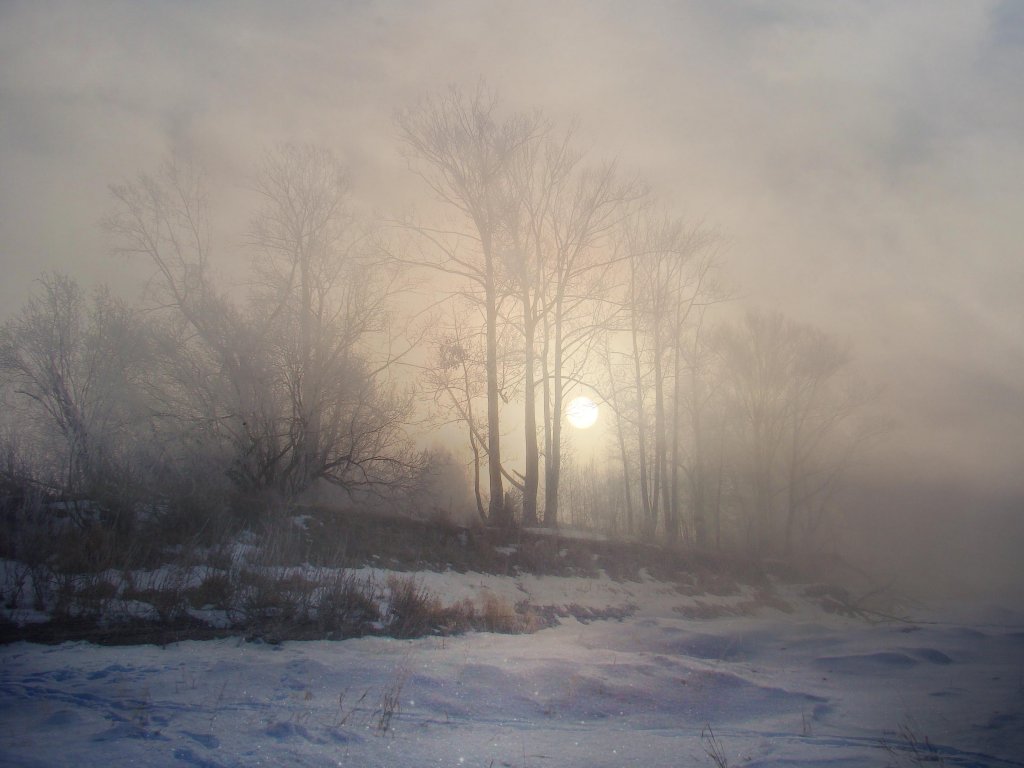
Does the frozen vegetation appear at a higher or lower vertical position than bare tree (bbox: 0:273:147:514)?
lower

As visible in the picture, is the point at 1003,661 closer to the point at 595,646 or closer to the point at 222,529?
the point at 595,646

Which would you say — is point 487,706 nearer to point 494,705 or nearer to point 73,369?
point 494,705

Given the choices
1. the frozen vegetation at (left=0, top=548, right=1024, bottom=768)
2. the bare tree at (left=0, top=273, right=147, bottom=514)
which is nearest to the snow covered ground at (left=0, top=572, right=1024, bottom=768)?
the frozen vegetation at (left=0, top=548, right=1024, bottom=768)

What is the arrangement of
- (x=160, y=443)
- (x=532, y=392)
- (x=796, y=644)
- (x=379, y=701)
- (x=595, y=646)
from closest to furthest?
(x=379, y=701)
(x=595, y=646)
(x=796, y=644)
(x=160, y=443)
(x=532, y=392)

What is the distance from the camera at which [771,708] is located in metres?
5.77

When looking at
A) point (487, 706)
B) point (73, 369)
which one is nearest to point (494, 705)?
point (487, 706)

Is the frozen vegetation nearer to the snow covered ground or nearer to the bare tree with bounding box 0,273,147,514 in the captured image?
the snow covered ground

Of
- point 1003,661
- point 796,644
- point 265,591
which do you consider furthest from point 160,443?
point 1003,661

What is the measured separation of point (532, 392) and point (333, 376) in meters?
6.06

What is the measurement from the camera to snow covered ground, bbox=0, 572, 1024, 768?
3947 millimetres

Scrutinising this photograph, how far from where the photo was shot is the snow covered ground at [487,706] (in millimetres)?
3947

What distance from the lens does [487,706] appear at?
16.8 ft

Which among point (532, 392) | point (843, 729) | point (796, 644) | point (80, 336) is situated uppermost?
point (80, 336)

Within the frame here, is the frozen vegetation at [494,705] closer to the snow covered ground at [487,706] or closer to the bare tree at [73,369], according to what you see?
the snow covered ground at [487,706]
